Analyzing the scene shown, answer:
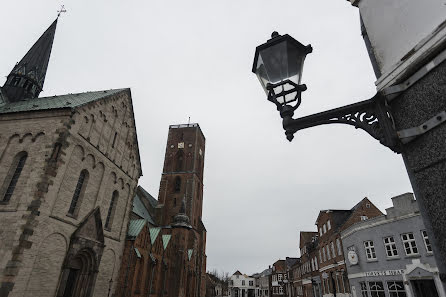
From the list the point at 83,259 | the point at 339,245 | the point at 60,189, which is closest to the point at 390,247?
the point at 339,245

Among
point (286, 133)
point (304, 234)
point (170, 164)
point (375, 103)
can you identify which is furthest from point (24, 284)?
point (304, 234)

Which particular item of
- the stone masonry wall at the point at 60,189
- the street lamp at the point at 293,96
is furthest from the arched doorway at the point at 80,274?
the street lamp at the point at 293,96

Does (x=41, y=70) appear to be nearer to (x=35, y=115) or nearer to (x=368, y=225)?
(x=35, y=115)

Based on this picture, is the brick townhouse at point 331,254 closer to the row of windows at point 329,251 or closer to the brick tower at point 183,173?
the row of windows at point 329,251

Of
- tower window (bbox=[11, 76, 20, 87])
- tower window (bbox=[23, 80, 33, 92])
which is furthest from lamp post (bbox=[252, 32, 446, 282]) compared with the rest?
tower window (bbox=[11, 76, 20, 87])

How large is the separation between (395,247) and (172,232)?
25365 mm

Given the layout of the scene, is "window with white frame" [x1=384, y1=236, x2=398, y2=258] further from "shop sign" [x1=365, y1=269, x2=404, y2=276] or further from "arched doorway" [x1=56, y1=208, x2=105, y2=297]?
"arched doorway" [x1=56, y1=208, x2=105, y2=297]

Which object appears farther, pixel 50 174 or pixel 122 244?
pixel 122 244

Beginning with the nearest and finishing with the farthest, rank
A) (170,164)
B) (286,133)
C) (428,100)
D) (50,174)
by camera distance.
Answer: (428,100)
(286,133)
(50,174)
(170,164)

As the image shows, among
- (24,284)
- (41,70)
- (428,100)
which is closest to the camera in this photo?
(428,100)

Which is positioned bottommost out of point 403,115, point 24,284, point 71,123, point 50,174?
point 24,284

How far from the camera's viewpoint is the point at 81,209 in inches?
698

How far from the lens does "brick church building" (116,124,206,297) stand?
23484 mm

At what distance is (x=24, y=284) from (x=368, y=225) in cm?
2462
